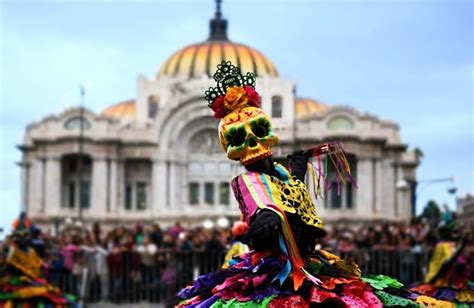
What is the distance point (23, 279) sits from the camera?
13.5m

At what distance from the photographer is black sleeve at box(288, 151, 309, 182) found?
6.87 meters

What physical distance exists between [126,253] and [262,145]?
14351 millimetres

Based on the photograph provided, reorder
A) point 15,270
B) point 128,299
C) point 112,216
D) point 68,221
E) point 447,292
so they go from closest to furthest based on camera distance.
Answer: point 447,292 < point 15,270 < point 128,299 < point 68,221 < point 112,216

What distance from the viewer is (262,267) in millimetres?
6062

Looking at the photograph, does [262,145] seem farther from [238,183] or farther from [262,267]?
[262,267]

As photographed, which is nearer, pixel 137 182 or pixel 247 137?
pixel 247 137

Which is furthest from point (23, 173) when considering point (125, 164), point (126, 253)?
point (126, 253)

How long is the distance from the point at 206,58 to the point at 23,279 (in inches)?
2278

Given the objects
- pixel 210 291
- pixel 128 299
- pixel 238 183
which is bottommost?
pixel 128 299

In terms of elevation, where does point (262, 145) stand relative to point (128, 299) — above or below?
above

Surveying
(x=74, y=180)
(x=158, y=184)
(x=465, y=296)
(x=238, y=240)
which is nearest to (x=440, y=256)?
(x=465, y=296)

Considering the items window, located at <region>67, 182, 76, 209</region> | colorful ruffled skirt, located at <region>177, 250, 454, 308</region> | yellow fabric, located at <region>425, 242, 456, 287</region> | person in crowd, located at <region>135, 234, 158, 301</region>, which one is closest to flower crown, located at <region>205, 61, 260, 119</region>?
colorful ruffled skirt, located at <region>177, 250, 454, 308</region>

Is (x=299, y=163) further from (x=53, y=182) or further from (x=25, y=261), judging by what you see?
(x=53, y=182)

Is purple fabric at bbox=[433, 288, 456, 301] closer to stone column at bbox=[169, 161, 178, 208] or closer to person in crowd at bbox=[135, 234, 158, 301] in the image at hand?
person in crowd at bbox=[135, 234, 158, 301]
